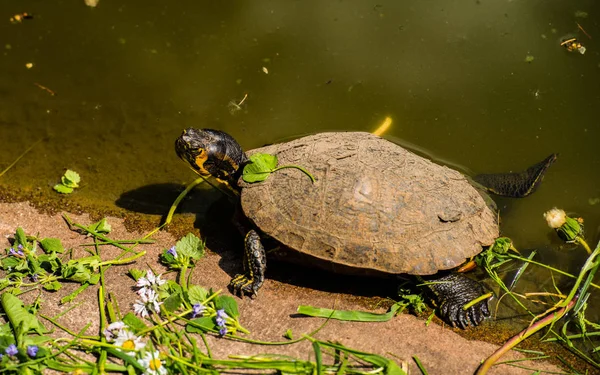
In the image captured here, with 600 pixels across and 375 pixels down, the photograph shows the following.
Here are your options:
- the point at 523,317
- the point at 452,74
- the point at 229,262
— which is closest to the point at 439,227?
the point at 523,317

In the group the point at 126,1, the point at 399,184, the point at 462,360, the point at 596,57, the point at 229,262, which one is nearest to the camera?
the point at 462,360

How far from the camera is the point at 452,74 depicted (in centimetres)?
574

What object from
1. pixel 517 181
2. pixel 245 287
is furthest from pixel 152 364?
pixel 517 181

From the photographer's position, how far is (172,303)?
3.69 meters

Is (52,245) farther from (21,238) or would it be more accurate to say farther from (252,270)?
(252,270)

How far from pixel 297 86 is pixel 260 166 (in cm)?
172

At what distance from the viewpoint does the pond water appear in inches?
201

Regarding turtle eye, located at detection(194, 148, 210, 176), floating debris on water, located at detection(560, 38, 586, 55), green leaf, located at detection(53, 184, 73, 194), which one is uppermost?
floating debris on water, located at detection(560, 38, 586, 55)

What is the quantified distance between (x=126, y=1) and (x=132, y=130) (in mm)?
1908

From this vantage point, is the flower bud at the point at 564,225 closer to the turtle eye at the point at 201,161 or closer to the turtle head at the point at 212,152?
the turtle head at the point at 212,152

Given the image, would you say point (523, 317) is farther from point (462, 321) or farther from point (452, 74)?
point (452, 74)

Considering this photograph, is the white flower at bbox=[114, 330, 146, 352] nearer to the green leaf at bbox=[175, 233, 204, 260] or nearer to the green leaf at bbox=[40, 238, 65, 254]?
the green leaf at bbox=[175, 233, 204, 260]

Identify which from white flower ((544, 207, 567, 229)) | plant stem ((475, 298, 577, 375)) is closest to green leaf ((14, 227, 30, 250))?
plant stem ((475, 298, 577, 375))

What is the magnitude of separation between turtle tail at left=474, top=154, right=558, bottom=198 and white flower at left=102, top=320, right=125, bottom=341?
10.3 feet
